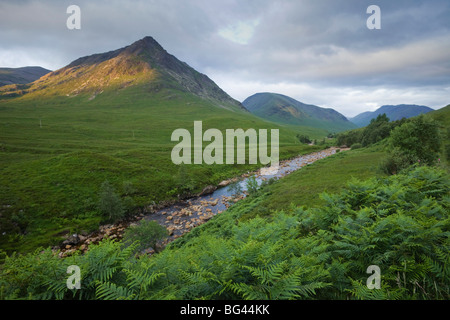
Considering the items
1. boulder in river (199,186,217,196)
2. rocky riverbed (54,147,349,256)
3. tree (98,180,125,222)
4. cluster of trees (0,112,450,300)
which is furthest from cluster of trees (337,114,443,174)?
tree (98,180,125,222)

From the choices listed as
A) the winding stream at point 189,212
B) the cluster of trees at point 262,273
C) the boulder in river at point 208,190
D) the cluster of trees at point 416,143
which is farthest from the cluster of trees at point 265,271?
the boulder in river at point 208,190

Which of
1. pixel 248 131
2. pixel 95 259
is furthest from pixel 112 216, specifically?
pixel 248 131

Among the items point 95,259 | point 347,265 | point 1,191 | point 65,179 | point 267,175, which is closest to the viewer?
point 95,259

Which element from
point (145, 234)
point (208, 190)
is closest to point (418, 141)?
point (145, 234)

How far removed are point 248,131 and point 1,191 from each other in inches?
5184

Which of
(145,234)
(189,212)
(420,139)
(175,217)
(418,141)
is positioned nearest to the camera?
(145,234)

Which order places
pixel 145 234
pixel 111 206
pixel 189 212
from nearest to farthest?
Answer: pixel 145 234 → pixel 111 206 → pixel 189 212

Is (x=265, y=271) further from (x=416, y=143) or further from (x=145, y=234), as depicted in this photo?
(x=416, y=143)

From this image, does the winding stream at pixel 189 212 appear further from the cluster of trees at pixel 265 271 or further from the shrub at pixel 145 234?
the cluster of trees at pixel 265 271

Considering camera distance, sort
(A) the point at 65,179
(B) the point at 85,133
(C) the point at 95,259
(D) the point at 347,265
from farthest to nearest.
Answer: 1. (B) the point at 85,133
2. (A) the point at 65,179
3. (D) the point at 347,265
4. (C) the point at 95,259

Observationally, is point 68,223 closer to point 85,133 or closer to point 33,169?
point 33,169

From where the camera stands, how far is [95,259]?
207 inches

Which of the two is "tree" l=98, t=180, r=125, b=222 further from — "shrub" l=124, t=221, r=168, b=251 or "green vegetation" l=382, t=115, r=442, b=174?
"green vegetation" l=382, t=115, r=442, b=174

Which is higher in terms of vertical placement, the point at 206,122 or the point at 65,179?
the point at 206,122
